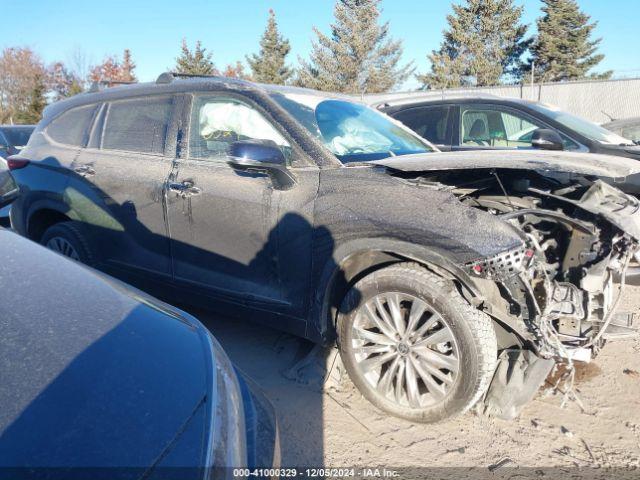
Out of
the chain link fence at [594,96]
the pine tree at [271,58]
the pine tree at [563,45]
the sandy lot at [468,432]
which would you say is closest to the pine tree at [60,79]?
the pine tree at [271,58]

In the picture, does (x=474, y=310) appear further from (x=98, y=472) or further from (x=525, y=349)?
(x=98, y=472)

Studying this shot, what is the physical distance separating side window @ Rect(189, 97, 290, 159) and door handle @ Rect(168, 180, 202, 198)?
0.71 ft

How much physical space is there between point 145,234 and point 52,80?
3947 cm

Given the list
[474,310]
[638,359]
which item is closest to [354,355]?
[474,310]

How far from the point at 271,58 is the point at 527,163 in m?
42.9

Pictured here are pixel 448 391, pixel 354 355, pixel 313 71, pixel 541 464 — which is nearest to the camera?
pixel 541 464

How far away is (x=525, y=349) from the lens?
2.59 metres

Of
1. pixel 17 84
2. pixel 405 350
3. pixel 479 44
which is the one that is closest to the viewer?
pixel 405 350

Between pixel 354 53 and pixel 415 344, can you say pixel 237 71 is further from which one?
pixel 415 344

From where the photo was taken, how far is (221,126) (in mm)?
3373

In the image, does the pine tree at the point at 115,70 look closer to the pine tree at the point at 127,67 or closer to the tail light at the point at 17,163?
the pine tree at the point at 127,67

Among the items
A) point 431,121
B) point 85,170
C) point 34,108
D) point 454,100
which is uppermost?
point 34,108

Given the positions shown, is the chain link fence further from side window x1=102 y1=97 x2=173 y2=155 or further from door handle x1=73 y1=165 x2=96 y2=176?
door handle x1=73 y1=165 x2=96 y2=176

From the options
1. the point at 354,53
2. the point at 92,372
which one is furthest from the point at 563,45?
the point at 92,372
